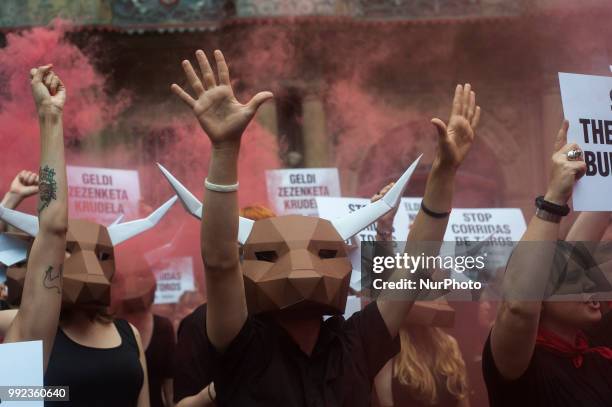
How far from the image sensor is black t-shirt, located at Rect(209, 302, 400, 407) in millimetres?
3008

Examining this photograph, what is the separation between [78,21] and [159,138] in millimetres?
2698

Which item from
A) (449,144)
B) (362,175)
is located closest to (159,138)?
(362,175)

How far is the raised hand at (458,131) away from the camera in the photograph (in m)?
3.36

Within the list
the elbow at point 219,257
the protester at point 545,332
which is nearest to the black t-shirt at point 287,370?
the elbow at point 219,257

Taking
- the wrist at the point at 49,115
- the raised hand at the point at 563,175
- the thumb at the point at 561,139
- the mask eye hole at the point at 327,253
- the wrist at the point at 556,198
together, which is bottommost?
the mask eye hole at the point at 327,253

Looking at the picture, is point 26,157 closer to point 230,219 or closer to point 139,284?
point 139,284

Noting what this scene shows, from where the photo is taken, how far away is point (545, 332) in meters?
3.40

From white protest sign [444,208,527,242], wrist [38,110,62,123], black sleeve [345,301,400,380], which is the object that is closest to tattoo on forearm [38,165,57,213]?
wrist [38,110,62,123]

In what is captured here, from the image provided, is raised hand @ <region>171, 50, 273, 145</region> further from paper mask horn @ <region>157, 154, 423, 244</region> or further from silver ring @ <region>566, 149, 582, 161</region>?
silver ring @ <region>566, 149, 582, 161</region>

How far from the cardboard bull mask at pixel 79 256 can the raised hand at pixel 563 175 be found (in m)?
1.67

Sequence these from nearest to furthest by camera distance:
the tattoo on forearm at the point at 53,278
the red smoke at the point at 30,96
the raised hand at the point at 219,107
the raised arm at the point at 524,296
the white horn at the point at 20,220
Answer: the raised hand at the point at 219,107 → the raised arm at the point at 524,296 → the tattoo on forearm at the point at 53,278 → the white horn at the point at 20,220 → the red smoke at the point at 30,96

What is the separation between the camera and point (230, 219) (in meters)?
2.87

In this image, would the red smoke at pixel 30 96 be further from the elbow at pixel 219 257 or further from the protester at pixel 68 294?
the elbow at pixel 219 257

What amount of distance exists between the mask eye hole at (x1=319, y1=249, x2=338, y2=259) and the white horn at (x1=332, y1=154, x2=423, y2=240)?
0.46 ft
